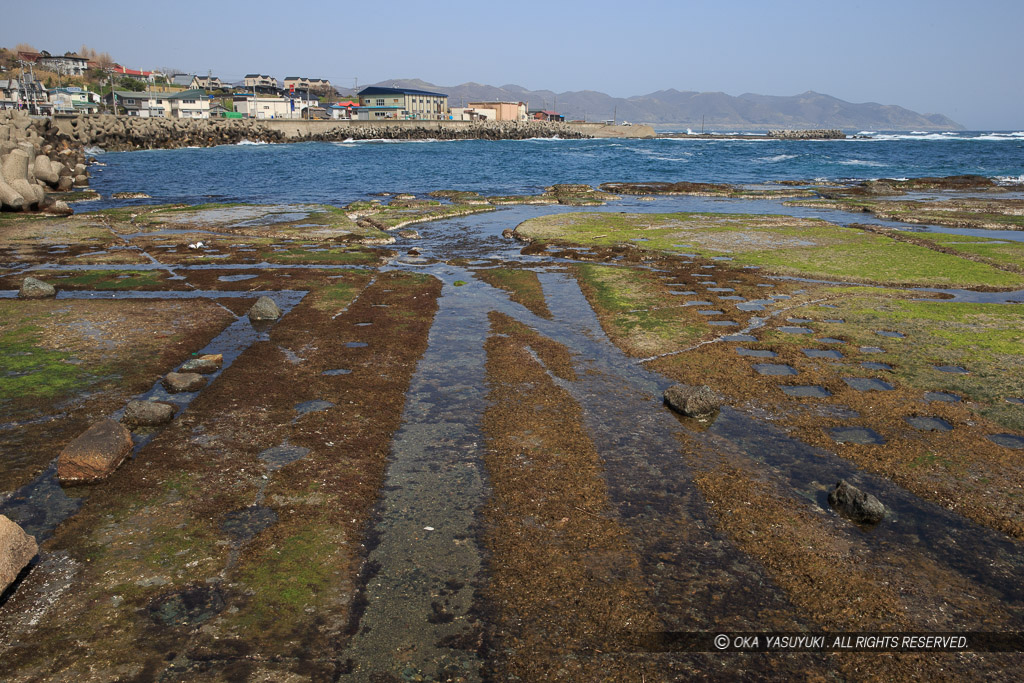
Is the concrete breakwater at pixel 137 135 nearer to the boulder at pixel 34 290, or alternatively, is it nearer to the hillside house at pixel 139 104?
the boulder at pixel 34 290

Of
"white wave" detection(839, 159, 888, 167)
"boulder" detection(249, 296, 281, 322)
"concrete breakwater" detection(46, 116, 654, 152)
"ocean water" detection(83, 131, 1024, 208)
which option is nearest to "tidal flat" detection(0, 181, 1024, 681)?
"boulder" detection(249, 296, 281, 322)

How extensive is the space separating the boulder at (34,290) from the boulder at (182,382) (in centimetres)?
720

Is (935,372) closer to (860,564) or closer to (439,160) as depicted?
(860,564)

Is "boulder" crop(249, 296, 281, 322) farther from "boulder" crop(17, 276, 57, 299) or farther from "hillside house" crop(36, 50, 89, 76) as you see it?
"hillside house" crop(36, 50, 89, 76)

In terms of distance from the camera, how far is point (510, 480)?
7.46 m

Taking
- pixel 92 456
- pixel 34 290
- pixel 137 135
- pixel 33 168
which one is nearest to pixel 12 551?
pixel 92 456

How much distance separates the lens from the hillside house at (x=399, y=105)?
17075 centimetres

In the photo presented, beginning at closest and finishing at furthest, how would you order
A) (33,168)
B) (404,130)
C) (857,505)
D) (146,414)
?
(857,505) < (146,414) < (33,168) < (404,130)

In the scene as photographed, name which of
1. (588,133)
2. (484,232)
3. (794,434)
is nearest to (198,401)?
(794,434)

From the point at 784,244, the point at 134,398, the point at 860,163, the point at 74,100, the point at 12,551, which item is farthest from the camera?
Answer: the point at 74,100

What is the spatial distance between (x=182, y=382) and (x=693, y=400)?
25.3 ft

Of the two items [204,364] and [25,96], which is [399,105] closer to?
[25,96]

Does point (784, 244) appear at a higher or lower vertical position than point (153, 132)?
lower

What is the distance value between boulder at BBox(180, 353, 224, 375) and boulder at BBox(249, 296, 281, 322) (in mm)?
2652
